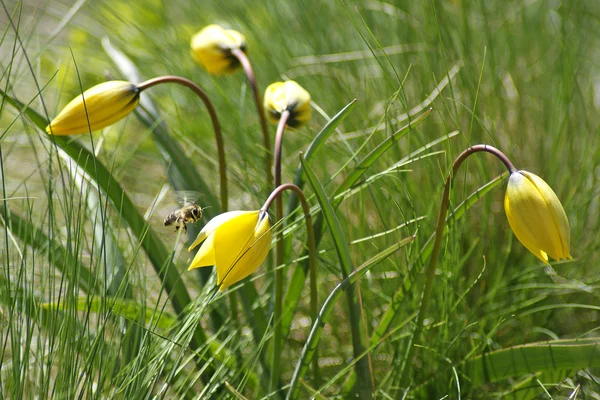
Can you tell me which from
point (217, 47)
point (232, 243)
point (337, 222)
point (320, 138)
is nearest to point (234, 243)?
point (232, 243)

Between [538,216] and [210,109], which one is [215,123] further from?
[538,216]

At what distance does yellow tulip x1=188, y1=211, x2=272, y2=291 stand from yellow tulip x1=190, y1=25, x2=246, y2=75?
1.51 ft

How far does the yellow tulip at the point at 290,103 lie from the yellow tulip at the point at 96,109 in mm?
200

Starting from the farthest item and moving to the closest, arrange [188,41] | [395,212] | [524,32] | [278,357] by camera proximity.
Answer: [188,41]
[524,32]
[395,212]
[278,357]

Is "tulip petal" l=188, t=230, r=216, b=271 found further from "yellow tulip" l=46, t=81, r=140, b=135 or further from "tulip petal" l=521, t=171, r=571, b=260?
"tulip petal" l=521, t=171, r=571, b=260

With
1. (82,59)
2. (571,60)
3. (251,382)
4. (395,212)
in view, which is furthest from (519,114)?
(82,59)

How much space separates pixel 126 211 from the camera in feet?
3.45

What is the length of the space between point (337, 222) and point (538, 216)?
22 centimetres

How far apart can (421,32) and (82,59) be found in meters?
1.15

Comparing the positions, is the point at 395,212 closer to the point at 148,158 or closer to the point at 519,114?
the point at 519,114

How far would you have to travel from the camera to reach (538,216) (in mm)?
750

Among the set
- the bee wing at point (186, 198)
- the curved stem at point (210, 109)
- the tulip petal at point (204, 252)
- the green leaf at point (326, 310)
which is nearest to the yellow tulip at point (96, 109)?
the curved stem at point (210, 109)

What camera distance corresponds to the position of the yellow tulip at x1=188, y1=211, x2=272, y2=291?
77 cm

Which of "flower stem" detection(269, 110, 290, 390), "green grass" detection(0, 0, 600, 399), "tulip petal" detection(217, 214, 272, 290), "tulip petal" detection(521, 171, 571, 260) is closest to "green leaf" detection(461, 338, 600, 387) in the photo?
"green grass" detection(0, 0, 600, 399)
